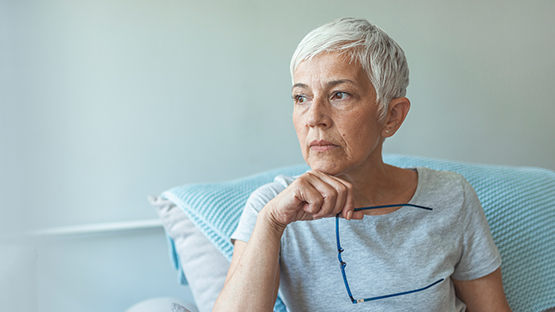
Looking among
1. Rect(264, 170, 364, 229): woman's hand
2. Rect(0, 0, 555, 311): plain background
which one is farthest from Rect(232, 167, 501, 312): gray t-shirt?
Rect(0, 0, 555, 311): plain background

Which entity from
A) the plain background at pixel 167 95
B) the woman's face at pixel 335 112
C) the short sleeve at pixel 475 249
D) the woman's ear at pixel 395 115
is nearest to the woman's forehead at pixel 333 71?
the woman's face at pixel 335 112

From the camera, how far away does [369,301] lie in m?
0.94

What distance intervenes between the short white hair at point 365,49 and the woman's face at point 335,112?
0.02 m

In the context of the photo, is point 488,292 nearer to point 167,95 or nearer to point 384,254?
point 384,254

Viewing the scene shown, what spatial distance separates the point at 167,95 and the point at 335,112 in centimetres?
81

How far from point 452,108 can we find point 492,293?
98 centimetres

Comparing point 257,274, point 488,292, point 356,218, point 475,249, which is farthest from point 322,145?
point 488,292

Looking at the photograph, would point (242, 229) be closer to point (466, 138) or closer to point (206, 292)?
point (206, 292)

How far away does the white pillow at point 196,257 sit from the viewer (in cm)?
119

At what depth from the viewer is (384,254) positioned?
0.97 m

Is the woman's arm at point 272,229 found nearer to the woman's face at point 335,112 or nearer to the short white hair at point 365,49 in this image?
the woman's face at point 335,112

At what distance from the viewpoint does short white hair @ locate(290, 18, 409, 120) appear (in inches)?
35.1

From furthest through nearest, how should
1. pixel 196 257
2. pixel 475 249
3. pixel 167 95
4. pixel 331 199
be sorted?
pixel 167 95
pixel 196 257
pixel 475 249
pixel 331 199

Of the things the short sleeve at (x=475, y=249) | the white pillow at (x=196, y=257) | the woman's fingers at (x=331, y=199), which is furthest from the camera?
the white pillow at (x=196, y=257)
